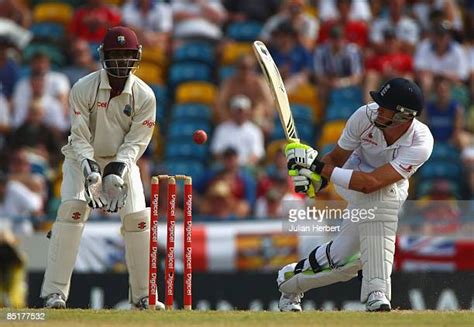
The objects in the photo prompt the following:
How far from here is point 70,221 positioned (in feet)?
27.1

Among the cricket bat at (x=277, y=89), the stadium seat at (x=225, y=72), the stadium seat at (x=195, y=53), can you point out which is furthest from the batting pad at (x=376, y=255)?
the stadium seat at (x=195, y=53)

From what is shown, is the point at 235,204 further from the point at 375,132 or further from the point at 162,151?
the point at 375,132

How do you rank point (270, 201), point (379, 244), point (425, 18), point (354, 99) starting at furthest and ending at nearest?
point (425, 18), point (354, 99), point (270, 201), point (379, 244)

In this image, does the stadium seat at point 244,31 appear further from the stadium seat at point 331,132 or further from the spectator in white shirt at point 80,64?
the stadium seat at point 331,132

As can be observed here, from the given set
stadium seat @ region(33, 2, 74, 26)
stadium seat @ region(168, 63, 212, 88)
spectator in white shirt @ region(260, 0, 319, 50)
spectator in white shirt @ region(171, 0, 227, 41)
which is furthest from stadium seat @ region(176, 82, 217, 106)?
stadium seat @ region(33, 2, 74, 26)

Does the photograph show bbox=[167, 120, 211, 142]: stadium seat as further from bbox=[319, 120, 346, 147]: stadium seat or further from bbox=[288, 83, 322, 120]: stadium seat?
bbox=[319, 120, 346, 147]: stadium seat

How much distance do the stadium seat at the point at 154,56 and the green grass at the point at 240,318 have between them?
251 inches

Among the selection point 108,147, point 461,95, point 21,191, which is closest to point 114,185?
point 108,147

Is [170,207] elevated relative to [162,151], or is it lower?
lower

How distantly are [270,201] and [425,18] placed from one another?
356 centimetres

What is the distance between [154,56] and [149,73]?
252mm

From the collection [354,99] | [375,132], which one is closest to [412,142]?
[375,132]

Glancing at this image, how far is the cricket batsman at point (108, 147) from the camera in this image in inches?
324

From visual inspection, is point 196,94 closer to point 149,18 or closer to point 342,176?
point 149,18
